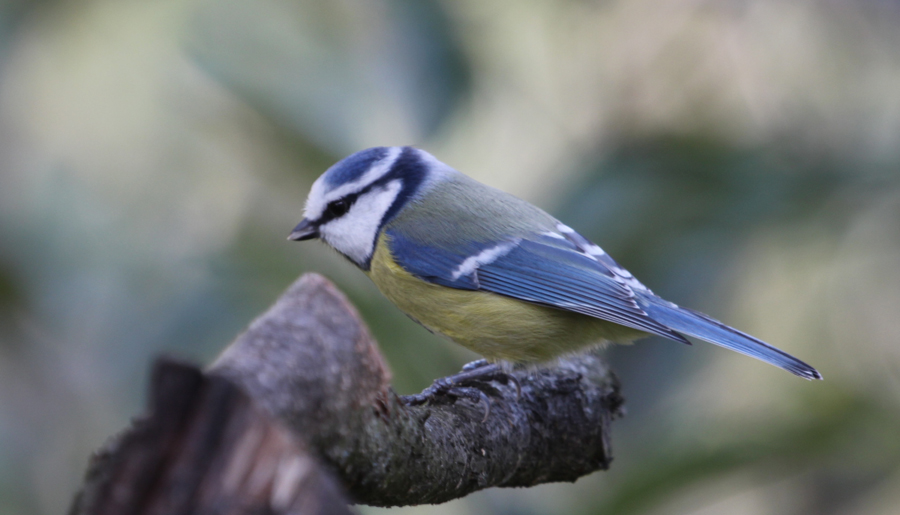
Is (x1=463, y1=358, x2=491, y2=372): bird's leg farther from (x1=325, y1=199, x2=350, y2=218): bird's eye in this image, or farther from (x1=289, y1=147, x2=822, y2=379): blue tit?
(x1=325, y1=199, x2=350, y2=218): bird's eye

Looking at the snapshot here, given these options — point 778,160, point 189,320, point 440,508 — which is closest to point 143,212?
point 189,320

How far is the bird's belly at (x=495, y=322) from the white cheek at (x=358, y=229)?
0.21 ft

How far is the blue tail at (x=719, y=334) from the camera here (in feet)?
4.83

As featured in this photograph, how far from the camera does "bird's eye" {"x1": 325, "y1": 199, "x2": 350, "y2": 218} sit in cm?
176

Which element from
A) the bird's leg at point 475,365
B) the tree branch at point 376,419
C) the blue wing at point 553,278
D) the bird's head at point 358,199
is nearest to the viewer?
the tree branch at point 376,419

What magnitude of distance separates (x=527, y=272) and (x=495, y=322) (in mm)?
140

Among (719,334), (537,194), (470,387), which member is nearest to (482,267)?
(470,387)

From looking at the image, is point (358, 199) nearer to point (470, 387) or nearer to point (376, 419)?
point (470, 387)

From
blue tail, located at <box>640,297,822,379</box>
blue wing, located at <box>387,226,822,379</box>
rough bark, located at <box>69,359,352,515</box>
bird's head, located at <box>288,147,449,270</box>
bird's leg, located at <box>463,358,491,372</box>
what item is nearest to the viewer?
rough bark, located at <box>69,359,352,515</box>

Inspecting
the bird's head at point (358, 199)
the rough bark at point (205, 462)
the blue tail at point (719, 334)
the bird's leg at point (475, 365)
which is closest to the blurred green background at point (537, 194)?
the bird's leg at point (475, 365)

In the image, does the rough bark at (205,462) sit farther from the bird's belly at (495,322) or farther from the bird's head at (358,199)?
the bird's head at (358,199)

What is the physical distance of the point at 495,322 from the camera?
5.37 ft

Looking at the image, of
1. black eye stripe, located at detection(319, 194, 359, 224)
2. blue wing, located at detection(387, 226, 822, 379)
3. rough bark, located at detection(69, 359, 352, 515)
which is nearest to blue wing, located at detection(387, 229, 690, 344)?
blue wing, located at detection(387, 226, 822, 379)

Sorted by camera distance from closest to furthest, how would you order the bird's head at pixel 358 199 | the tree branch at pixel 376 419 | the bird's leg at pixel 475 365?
the tree branch at pixel 376 419
the bird's head at pixel 358 199
the bird's leg at pixel 475 365
